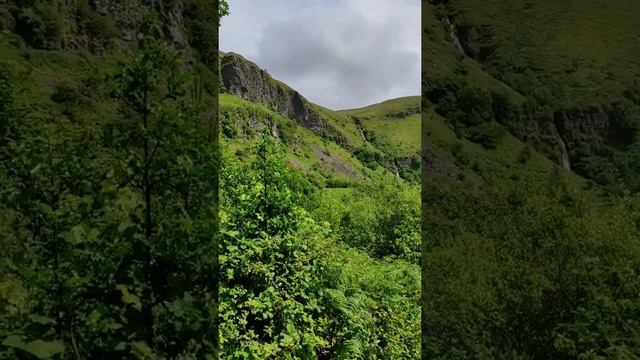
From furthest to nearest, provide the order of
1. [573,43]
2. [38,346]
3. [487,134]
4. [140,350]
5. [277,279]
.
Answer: [573,43] < [487,134] < [277,279] < [140,350] < [38,346]

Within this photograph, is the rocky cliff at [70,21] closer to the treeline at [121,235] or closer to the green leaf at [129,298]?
the treeline at [121,235]

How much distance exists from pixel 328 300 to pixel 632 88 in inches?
1681

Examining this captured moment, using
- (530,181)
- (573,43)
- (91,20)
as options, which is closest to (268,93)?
(573,43)

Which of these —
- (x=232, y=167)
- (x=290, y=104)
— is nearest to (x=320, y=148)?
(x=290, y=104)

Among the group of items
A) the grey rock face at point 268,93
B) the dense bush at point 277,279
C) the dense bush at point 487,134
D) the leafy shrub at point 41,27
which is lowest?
the dense bush at point 277,279

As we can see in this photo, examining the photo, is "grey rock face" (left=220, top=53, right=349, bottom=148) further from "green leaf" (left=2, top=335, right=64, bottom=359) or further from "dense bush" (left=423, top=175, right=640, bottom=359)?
"green leaf" (left=2, top=335, right=64, bottom=359)

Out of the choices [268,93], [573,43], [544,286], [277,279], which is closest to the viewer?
[277,279]

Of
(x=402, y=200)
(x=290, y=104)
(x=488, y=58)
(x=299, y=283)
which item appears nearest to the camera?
(x=299, y=283)

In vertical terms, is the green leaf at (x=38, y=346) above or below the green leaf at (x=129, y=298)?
below

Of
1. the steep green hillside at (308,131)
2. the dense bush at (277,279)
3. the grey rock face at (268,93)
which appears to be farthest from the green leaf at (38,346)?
the grey rock face at (268,93)

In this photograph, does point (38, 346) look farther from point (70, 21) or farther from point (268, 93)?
point (268, 93)

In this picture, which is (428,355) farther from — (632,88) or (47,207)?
(632,88)

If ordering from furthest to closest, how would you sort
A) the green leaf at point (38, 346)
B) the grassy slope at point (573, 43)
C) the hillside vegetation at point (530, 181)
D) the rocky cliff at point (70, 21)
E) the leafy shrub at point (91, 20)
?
1. the grassy slope at point (573, 43)
2. the hillside vegetation at point (530, 181)
3. the leafy shrub at point (91, 20)
4. the rocky cliff at point (70, 21)
5. the green leaf at point (38, 346)

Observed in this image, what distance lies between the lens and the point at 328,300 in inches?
302
